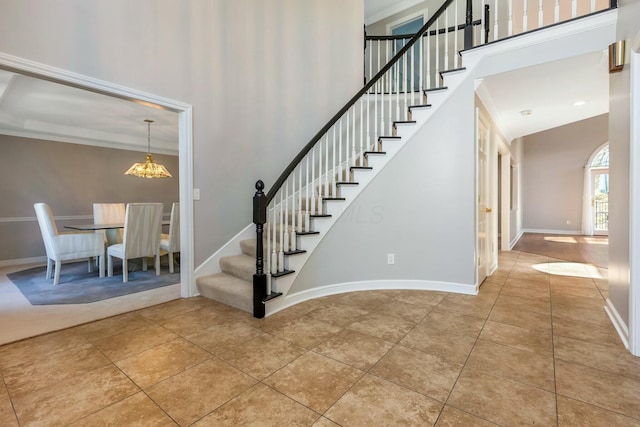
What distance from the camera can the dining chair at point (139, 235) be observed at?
3742 millimetres

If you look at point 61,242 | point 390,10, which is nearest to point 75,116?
point 61,242

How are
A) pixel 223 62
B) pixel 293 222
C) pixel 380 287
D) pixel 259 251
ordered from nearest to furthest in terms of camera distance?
1. pixel 259 251
2. pixel 293 222
3. pixel 223 62
4. pixel 380 287

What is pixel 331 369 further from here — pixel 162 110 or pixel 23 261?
pixel 23 261

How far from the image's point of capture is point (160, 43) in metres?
2.71

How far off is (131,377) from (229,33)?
347cm

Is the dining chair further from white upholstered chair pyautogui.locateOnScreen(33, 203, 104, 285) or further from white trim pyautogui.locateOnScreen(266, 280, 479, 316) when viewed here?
white trim pyautogui.locateOnScreen(266, 280, 479, 316)

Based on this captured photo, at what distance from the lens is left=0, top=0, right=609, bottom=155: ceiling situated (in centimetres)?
297

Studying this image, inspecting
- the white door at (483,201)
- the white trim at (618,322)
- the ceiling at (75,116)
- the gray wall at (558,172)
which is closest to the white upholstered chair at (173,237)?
the ceiling at (75,116)

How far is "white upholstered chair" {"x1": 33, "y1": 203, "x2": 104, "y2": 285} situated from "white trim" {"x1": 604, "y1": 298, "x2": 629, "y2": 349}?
18.7 ft

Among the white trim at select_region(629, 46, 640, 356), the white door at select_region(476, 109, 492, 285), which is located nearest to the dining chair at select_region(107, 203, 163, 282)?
the white door at select_region(476, 109, 492, 285)

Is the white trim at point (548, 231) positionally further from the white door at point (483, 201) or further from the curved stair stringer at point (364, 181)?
the curved stair stringer at point (364, 181)

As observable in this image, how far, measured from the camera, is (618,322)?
7.38 ft

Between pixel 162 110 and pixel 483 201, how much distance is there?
484cm

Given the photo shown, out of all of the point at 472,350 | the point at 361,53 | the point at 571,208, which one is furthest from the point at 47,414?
the point at 571,208
